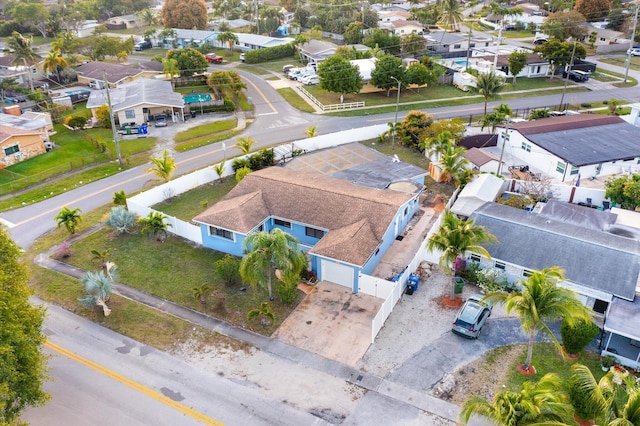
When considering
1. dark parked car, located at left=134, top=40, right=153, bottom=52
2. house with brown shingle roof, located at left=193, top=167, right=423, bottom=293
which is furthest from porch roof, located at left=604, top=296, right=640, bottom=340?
dark parked car, located at left=134, top=40, right=153, bottom=52

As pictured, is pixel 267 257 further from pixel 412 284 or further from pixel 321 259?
pixel 412 284

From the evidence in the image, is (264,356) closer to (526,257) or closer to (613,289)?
(526,257)

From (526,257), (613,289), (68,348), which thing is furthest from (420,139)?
(68,348)

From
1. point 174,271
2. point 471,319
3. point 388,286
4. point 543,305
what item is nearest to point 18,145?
point 174,271

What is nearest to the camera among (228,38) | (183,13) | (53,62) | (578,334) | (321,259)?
(578,334)

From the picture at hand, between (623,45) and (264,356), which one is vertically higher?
(623,45)
